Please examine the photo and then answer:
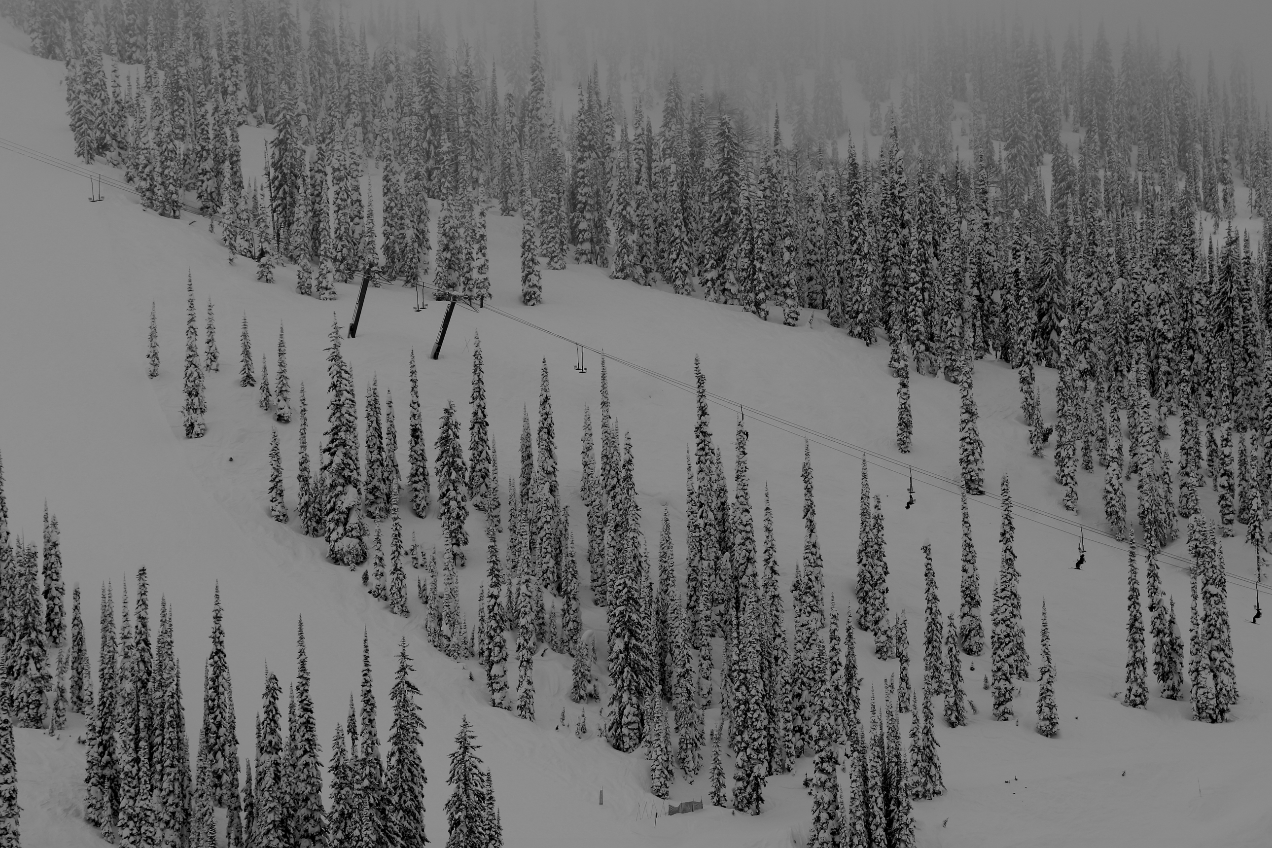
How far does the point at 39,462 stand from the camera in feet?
214

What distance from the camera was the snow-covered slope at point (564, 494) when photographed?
168 ft

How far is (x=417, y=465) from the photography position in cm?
6844

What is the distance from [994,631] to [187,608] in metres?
42.6

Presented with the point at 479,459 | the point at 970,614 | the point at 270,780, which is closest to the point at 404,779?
the point at 270,780

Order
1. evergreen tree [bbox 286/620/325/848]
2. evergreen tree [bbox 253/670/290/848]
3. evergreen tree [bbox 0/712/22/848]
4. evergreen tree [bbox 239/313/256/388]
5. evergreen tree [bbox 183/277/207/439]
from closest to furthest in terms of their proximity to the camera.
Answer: evergreen tree [bbox 0/712/22/848] → evergreen tree [bbox 253/670/290/848] → evergreen tree [bbox 286/620/325/848] → evergreen tree [bbox 183/277/207/439] → evergreen tree [bbox 239/313/256/388]

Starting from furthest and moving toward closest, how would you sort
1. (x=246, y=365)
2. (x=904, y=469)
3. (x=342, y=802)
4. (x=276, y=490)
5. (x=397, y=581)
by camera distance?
(x=904, y=469), (x=246, y=365), (x=276, y=490), (x=397, y=581), (x=342, y=802)

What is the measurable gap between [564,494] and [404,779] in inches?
1217

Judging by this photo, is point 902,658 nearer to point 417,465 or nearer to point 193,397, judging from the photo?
point 417,465

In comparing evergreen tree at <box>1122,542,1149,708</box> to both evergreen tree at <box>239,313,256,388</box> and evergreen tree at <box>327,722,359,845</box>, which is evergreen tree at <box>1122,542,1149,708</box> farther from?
evergreen tree at <box>239,313,256,388</box>

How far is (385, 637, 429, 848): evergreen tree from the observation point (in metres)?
41.7

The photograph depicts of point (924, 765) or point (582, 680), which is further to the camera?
point (582, 680)

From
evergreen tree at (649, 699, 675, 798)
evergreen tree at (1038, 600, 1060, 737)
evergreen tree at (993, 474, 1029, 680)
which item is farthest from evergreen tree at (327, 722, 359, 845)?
evergreen tree at (993, 474, 1029, 680)

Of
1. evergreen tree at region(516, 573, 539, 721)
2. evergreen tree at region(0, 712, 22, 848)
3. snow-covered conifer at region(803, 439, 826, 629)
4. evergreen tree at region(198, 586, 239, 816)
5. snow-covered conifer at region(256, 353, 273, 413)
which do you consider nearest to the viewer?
evergreen tree at region(0, 712, 22, 848)

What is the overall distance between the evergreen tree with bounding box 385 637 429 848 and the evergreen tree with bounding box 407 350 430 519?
25.1 m
